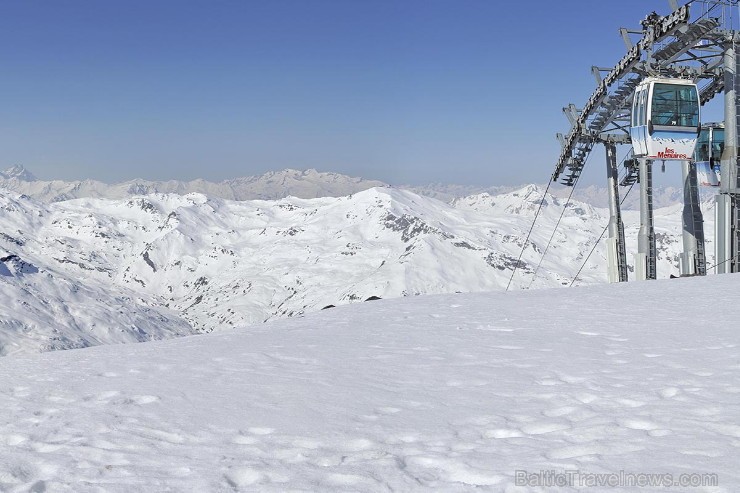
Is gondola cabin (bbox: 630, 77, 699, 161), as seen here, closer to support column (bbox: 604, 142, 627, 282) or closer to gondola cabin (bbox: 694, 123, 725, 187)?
gondola cabin (bbox: 694, 123, 725, 187)

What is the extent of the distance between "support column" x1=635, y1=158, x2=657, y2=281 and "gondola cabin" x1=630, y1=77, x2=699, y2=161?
4.33 metres

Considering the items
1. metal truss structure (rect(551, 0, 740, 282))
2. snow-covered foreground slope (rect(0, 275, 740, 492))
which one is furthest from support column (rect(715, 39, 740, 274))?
snow-covered foreground slope (rect(0, 275, 740, 492))

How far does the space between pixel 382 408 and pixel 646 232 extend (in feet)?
96.3

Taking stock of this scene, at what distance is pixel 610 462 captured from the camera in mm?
5848

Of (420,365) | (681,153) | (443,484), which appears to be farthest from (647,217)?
(443,484)

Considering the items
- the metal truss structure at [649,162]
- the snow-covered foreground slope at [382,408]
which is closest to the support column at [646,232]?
the metal truss structure at [649,162]

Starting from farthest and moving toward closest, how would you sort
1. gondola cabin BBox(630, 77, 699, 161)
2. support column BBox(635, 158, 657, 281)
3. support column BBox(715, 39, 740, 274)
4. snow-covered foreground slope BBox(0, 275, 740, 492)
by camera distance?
support column BBox(635, 158, 657, 281) → gondola cabin BBox(630, 77, 699, 161) → support column BBox(715, 39, 740, 274) → snow-covered foreground slope BBox(0, 275, 740, 492)

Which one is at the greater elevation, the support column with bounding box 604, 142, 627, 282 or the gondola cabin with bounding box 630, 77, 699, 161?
the gondola cabin with bounding box 630, 77, 699, 161

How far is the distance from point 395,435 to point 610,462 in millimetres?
2289

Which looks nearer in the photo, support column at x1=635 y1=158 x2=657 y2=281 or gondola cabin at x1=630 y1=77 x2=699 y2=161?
gondola cabin at x1=630 y1=77 x2=699 y2=161

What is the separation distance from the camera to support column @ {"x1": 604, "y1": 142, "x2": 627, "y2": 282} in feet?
120

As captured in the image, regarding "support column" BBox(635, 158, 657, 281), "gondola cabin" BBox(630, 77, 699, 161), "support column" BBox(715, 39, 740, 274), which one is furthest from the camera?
"support column" BBox(635, 158, 657, 281)

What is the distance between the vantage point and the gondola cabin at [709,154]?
1372 inches

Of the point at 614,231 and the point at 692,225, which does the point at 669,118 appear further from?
the point at 614,231
